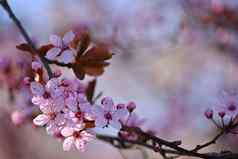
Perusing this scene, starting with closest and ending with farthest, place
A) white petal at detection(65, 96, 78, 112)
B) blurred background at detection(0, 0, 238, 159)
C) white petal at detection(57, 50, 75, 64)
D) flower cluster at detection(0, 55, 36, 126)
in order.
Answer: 1. white petal at detection(65, 96, 78, 112)
2. white petal at detection(57, 50, 75, 64)
3. flower cluster at detection(0, 55, 36, 126)
4. blurred background at detection(0, 0, 238, 159)

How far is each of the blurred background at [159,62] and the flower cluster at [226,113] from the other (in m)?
1.80

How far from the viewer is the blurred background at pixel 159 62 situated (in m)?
3.33

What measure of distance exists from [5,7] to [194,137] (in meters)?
4.00

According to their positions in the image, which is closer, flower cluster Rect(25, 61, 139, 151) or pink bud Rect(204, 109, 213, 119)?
flower cluster Rect(25, 61, 139, 151)

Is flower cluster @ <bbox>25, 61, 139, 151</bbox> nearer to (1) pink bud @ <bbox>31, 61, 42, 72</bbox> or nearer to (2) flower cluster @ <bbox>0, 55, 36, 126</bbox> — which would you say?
(1) pink bud @ <bbox>31, 61, 42, 72</bbox>

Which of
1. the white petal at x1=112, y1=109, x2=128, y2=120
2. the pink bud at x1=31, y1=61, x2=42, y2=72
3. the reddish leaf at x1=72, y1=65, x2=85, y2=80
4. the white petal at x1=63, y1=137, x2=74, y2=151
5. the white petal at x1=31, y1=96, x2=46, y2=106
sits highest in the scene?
the pink bud at x1=31, y1=61, x2=42, y2=72

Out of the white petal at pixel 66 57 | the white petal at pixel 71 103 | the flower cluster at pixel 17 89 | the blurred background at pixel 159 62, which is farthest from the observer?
the blurred background at pixel 159 62

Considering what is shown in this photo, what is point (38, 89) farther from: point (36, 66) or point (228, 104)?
point (228, 104)

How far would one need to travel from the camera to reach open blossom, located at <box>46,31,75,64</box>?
3.85ft

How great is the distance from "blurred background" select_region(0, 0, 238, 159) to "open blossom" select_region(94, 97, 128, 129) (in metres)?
1.94

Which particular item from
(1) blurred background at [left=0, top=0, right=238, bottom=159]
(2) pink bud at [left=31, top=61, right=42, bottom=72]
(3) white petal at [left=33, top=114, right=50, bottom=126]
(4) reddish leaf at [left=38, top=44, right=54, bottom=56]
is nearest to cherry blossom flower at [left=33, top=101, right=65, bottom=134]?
(3) white petal at [left=33, top=114, right=50, bottom=126]

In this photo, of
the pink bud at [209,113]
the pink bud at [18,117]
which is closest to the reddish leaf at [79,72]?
the pink bud at [209,113]

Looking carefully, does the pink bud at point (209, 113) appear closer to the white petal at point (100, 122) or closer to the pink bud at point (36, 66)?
the white petal at point (100, 122)

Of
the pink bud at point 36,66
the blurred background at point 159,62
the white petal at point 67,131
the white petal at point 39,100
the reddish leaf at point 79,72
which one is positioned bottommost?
the blurred background at point 159,62
